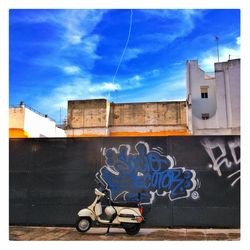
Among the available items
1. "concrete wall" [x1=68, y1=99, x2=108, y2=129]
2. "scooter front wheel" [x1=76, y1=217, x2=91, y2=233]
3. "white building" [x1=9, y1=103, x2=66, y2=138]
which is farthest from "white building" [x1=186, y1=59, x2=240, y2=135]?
"scooter front wheel" [x1=76, y1=217, x2=91, y2=233]

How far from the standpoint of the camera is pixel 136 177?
24.8 ft

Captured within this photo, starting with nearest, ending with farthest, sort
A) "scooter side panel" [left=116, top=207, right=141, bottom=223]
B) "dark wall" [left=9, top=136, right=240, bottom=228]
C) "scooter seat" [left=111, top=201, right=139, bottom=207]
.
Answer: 1. "scooter side panel" [left=116, top=207, right=141, bottom=223]
2. "scooter seat" [left=111, top=201, right=139, bottom=207]
3. "dark wall" [left=9, top=136, right=240, bottom=228]

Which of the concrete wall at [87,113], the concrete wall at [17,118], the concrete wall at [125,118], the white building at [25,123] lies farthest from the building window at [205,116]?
the concrete wall at [17,118]

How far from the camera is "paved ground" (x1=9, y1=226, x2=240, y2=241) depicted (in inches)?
257

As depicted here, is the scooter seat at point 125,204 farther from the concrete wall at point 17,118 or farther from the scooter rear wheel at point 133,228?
the concrete wall at point 17,118

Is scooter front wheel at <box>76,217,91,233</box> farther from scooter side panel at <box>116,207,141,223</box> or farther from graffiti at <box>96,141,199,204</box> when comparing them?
graffiti at <box>96,141,199,204</box>

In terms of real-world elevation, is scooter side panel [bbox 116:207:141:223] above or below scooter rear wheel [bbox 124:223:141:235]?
above

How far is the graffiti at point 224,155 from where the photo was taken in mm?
7449

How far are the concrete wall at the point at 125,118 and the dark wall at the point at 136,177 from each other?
19.2 meters

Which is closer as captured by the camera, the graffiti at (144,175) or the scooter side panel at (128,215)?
the scooter side panel at (128,215)

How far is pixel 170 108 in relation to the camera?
27.7 meters

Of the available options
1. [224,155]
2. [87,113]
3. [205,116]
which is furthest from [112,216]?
[87,113]

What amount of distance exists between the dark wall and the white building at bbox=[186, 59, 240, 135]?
55.8ft
